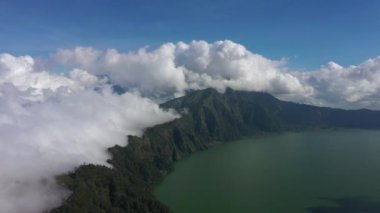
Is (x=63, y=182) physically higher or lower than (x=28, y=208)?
higher

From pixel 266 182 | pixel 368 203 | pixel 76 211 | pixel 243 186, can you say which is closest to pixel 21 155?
pixel 76 211

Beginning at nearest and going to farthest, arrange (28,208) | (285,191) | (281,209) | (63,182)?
(28,208)
(281,209)
(63,182)
(285,191)

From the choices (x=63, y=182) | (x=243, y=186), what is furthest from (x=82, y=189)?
(x=243, y=186)

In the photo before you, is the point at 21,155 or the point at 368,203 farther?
the point at 21,155

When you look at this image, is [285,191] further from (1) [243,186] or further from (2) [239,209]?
(2) [239,209]

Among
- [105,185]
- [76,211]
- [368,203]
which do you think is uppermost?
[105,185]

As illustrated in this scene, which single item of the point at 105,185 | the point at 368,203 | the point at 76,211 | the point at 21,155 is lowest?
the point at 368,203

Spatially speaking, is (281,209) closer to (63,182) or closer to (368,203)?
(368,203)

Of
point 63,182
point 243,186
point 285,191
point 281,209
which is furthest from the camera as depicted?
point 243,186

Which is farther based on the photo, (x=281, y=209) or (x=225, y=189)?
(x=225, y=189)
